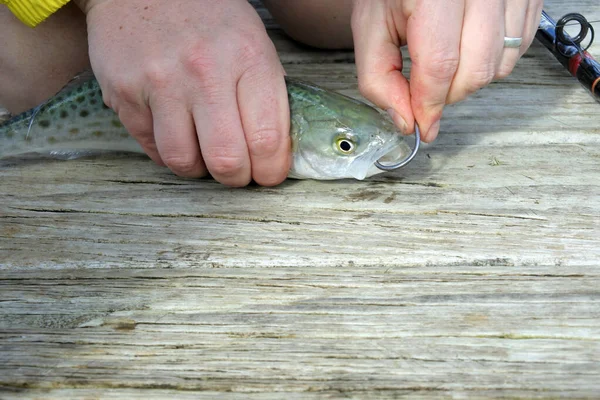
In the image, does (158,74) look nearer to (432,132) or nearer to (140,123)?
(140,123)

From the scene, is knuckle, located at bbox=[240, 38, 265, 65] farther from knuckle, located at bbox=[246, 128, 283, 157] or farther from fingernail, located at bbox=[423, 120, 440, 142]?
fingernail, located at bbox=[423, 120, 440, 142]

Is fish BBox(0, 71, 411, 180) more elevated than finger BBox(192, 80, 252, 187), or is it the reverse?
finger BBox(192, 80, 252, 187)

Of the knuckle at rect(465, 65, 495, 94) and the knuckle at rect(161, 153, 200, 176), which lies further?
the knuckle at rect(161, 153, 200, 176)

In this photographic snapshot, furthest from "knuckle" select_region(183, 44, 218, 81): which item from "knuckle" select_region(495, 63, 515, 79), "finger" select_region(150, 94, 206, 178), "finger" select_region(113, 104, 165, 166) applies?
"knuckle" select_region(495, 63, 515, 79)

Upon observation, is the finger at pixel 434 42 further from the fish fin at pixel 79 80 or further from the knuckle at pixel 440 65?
the fish fin at pixel 79 80

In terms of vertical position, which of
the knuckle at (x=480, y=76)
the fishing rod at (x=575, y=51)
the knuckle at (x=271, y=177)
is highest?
the knuckle at (x=480, y=76)

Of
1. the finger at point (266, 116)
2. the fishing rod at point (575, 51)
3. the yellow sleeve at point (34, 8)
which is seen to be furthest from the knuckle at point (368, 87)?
the fishing rod at point (575, 51)
